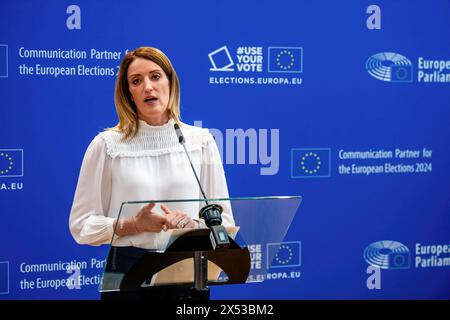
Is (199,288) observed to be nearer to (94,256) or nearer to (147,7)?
(94,256)

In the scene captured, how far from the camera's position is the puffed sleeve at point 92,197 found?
125 inches

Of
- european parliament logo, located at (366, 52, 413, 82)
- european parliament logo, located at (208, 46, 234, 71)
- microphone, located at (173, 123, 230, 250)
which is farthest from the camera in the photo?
european parliament logo, located at (366, 52, 413, 82)

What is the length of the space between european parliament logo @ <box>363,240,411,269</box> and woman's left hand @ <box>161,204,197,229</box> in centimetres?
317

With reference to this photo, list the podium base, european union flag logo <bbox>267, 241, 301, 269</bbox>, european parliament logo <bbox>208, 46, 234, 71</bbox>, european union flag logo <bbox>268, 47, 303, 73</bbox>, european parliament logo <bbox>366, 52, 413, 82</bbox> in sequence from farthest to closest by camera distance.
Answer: european parliament logo <bbox>366, 52, 413, 82</bbox> < european union flag logo <bbox>267, 241, 301, 269</bbox> < european union flag logo <bbox>268, 47, 303, 73</bbox> < european parliament logo <bbox>208, 46, 234, 71</bbox> < the podium base

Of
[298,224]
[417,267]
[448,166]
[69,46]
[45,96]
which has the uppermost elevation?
[69,46]

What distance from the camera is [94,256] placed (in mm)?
4539

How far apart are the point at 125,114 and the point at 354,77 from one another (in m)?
2.07

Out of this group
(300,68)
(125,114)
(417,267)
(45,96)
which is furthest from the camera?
(417,267)

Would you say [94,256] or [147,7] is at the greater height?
[147,7]

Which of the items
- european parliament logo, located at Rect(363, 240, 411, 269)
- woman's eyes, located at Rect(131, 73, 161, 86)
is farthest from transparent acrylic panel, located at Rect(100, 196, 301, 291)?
european parliament logo, located at Rect(363, 240, 411, 269)

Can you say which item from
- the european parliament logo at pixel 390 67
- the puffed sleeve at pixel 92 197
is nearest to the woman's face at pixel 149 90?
the puffed sleeve at pixel 92 197

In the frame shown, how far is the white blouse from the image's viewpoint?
10.6 feet

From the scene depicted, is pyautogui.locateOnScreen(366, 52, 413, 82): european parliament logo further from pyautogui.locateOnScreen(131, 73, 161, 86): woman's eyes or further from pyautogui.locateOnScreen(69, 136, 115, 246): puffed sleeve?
pyautogui.locateOnScreen(69, 136, 115, 246): puffed sleeve
